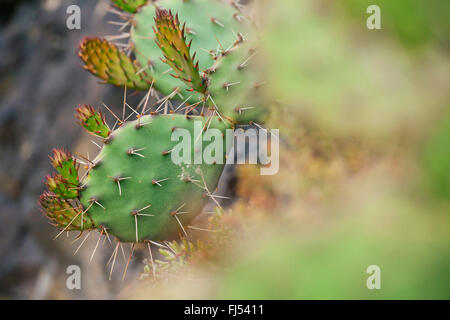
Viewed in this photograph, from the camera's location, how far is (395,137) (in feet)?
1.73

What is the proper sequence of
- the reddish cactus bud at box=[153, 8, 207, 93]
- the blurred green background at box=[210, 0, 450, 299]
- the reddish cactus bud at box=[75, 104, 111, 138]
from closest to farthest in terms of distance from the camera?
the blurred green background at box=[210, 0, 450, 299] → the reddish cactus bud at box=[153, 8, 207, 93] → the reddish cactus bud at box=[75, 104, 111, 138]

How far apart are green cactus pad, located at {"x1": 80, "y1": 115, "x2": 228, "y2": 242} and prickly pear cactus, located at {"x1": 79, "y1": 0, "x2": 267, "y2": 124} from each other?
A: 3.2 inches

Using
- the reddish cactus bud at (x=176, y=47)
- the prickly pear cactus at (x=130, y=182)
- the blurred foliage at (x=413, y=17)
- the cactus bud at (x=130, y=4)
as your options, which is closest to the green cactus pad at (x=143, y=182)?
the prickly pear cactus at (x=130, y=182)

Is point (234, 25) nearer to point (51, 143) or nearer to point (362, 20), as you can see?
point (362, 20)

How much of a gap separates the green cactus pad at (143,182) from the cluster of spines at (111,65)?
11.3 inches


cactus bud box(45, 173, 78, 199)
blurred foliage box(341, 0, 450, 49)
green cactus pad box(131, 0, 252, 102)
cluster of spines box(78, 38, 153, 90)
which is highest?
green cactus pad box(131, 0, 252, 102)

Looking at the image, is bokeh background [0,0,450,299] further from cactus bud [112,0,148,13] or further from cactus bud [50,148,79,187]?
cactus bud [112,0,148,13]

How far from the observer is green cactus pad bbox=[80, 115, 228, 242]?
0.99m

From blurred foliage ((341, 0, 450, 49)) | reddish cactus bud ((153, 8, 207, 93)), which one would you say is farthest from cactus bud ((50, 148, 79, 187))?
blurred foliage ((341, 0, 450, 49))

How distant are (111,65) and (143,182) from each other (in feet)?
1.42

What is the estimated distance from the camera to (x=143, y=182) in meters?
1.02

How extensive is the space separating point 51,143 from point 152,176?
1523 mm
